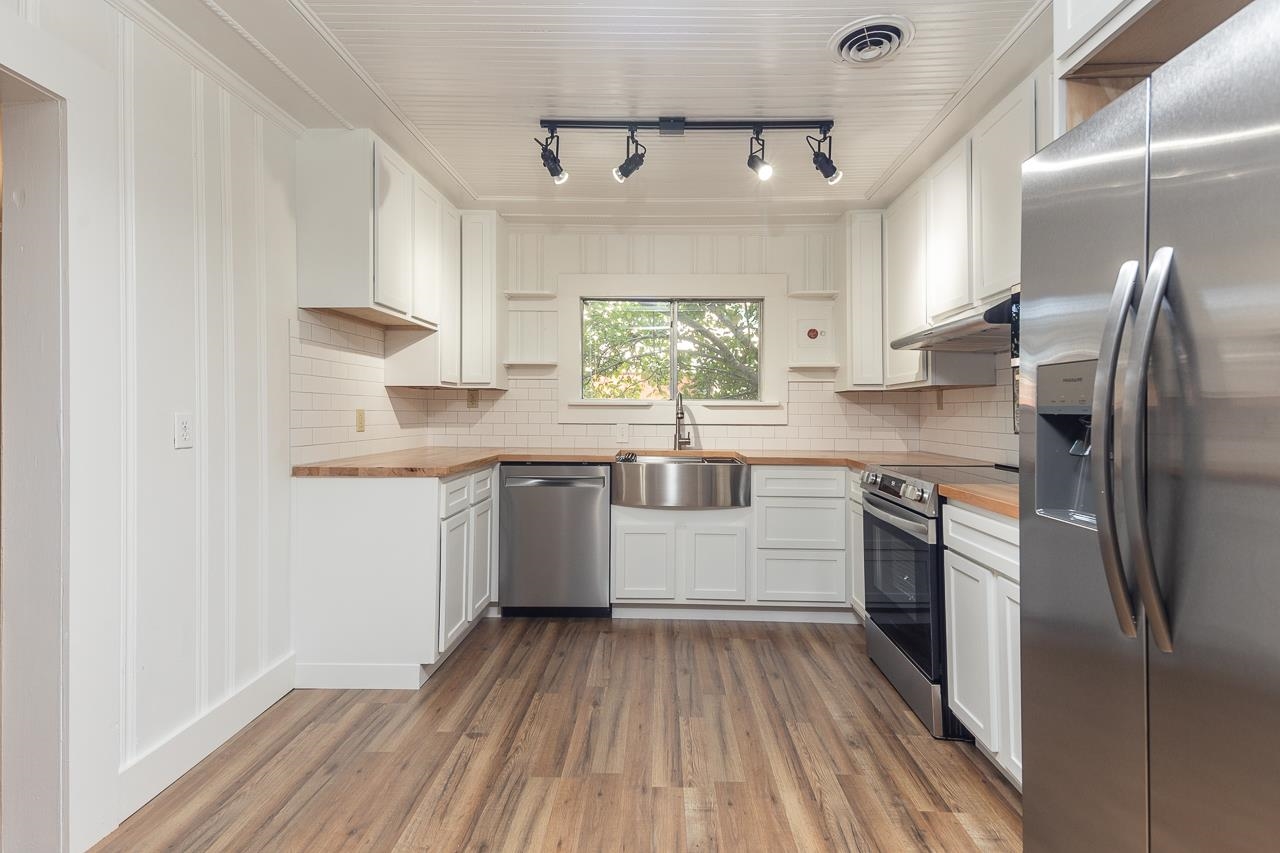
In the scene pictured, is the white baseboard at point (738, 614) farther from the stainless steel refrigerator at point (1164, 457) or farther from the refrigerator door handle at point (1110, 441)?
the refrigerator door handle at point (1110, 441)

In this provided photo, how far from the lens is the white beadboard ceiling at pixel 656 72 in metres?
1.94

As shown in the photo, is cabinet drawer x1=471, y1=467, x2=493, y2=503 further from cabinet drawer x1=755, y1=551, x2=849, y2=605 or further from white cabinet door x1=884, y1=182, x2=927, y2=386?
white cabinet door x1=884, y1=182, x2=927, y2=386

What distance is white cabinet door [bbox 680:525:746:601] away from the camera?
3.49m

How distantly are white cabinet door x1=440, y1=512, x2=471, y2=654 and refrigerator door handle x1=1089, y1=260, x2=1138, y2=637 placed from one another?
2.35m

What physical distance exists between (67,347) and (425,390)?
251 centimetres

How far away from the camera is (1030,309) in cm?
126

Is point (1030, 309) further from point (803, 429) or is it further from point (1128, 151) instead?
point (803, 429)

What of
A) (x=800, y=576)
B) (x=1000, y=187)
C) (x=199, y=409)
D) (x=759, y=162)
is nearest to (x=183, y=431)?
(x=199, y=409)

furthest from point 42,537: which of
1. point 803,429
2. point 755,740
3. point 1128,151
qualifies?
point 803,429

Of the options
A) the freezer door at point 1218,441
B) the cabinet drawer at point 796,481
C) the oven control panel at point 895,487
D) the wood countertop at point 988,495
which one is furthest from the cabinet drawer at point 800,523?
the freezer door at point 1218,441

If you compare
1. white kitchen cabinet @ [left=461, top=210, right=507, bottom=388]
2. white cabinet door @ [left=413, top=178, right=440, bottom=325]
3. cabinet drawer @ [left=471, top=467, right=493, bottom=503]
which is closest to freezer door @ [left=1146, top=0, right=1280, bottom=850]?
cabinet drawer @ [left=471, top=467, right=493, bottom=503]

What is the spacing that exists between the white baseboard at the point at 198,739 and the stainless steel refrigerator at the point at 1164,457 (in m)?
2.36

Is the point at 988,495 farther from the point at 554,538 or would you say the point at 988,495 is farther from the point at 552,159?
the point at 554,538

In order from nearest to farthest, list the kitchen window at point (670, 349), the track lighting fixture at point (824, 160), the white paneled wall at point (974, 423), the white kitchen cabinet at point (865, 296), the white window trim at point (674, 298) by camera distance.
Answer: the track lighting fixture at point (824, 160), the white paneled wall at point (974, 423), the white kitchen cabinet at point (865, 296), the white window trim at point (674, 298), the kitchen window at point (670, 349)
